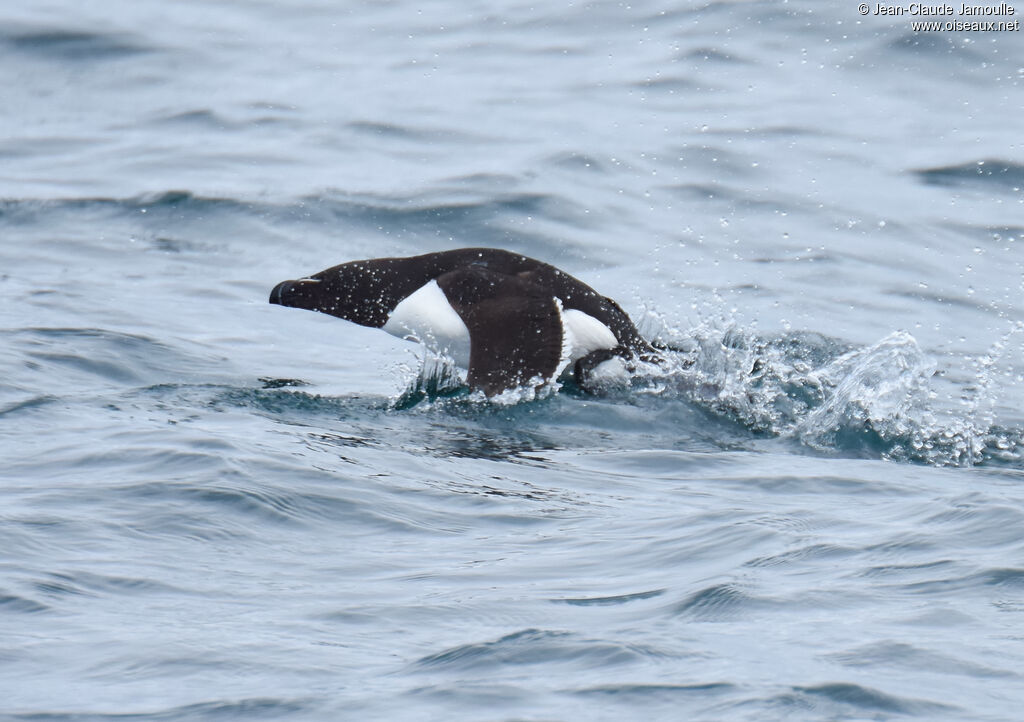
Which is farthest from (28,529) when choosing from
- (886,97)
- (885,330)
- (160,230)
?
(886,97)

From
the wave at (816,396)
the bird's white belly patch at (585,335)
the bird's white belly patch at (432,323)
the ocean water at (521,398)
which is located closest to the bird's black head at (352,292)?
the bird's white belly patch at (432,323)

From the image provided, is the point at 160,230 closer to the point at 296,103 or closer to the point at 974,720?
the point at 296,103

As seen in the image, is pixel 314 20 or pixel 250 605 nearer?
pixel 250 605

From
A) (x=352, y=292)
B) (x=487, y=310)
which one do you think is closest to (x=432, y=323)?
(x=487, y=310)

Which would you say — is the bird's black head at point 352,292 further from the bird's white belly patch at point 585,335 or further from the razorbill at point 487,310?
the bird's white belly patch at point 585,335

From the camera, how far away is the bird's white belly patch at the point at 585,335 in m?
7.14

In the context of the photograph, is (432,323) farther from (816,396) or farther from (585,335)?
(816,396)

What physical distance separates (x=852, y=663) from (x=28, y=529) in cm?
238

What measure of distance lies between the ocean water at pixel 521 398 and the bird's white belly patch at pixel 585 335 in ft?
1.01

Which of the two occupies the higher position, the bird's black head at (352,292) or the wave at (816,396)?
the bird's black head at (352,292)

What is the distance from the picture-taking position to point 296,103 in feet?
47.2

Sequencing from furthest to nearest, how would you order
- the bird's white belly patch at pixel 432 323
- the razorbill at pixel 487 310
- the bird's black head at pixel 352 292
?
the bird's black head at pixel 352 292, the bird's white belly patch at pixel 432 323, the razorbill at pixel 487 310

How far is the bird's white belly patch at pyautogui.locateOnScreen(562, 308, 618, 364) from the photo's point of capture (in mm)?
7141

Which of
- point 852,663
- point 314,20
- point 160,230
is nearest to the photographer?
point 852,663
